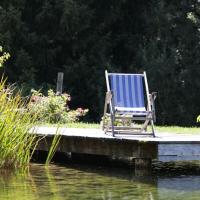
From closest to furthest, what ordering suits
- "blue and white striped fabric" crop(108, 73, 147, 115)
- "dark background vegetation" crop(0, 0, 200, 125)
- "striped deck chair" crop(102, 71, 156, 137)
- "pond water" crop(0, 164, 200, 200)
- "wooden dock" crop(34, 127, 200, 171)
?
"pond water" crop(0, 164, 200, 200), "wooden dock" crop(34, 127, 200, 171), "striped deck chair" crop(102, 71, 156, 137), "blue and white striped fabric" crop(108, 73, 147, 115), "dark background vegetation" crop(0, 0, 200, 125)

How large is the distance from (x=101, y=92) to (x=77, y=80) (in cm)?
128

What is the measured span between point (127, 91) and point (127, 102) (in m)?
0.22

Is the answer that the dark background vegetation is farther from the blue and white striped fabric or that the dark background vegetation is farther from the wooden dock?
the wooden dock

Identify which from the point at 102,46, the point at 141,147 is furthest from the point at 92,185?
the point at 102,46

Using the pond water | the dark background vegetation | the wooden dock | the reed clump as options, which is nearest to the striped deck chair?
the wooden dock

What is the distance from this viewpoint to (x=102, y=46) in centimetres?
2278

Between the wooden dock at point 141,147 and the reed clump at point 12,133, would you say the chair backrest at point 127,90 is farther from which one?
the reed clump at point 12,133

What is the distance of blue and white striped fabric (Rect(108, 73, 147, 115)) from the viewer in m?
9.95

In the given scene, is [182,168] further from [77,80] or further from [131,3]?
[131,3]

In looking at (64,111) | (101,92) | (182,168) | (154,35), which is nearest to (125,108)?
(182,168)

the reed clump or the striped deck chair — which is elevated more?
the striped deck chair

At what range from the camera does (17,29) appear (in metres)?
21.7

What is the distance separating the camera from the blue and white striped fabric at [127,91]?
9945 millimetres

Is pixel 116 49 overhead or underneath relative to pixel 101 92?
overhead
